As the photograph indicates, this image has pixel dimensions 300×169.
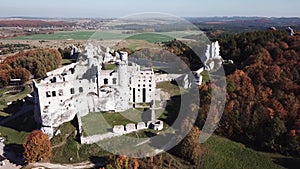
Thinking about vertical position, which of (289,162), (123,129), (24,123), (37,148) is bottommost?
(289,162)

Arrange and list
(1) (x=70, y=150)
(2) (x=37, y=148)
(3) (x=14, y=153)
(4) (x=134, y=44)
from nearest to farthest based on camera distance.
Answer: (2) (x=37, y=148)
(1) (x=70, y=150)
(3) (x=14, y=153)
(4) (x=134, y=44)

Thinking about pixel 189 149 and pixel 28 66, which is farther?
pixel 28 66

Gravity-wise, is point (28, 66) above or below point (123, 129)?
above

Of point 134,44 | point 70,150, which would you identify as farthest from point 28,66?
point 70,150

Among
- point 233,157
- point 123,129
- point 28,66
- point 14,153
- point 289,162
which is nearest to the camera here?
point 289,162

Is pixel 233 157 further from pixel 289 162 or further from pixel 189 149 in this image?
pixel 289 162

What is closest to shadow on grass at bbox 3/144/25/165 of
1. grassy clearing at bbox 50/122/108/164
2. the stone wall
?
grassy clearing at bbox 50/122/108/164
